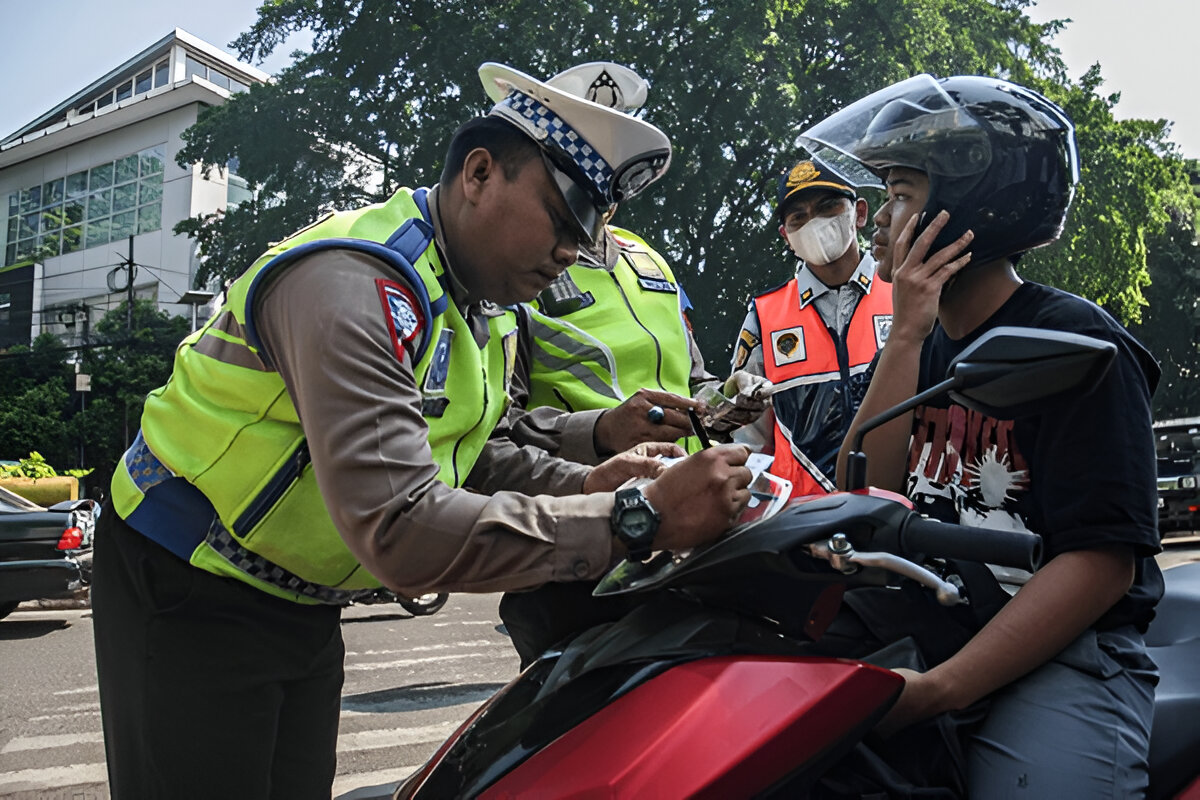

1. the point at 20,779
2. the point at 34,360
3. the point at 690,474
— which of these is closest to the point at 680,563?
the point at 690,474

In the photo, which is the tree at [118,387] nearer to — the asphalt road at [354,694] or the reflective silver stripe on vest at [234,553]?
the asphalt road at [354,694]

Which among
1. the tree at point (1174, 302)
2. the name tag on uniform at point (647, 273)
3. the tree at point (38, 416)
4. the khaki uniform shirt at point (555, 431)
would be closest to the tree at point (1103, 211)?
the tree at point (1174, 302)

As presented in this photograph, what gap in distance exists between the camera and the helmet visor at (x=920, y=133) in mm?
2068

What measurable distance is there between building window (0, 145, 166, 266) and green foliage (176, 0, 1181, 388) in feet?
84.3

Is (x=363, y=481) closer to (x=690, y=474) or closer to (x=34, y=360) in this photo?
(x=690, y=474)

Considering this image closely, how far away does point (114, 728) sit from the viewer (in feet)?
6.57

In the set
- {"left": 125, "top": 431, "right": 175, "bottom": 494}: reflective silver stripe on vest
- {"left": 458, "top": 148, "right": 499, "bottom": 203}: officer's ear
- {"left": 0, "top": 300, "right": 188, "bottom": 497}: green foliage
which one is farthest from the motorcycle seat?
{"left": 0, "top": 300, "right": 188, "bottom": 497}: green foliage

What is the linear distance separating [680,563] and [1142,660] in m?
0.85

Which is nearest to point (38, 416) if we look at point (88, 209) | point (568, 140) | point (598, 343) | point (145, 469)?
point (88, 209)

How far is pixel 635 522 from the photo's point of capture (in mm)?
1501

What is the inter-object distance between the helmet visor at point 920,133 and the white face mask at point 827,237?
1.70 meters

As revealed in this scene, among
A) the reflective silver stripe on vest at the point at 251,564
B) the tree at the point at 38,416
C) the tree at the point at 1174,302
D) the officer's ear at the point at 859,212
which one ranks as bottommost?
the tree at the point at 38,416

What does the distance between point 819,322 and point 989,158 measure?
1.93 m

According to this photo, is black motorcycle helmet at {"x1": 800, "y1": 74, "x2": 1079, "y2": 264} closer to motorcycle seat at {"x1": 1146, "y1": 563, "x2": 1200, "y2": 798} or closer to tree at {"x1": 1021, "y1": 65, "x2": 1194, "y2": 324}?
motorcycle seat at {"x1": 1146, "y1": 563, "x2": 1200, "y2": 798}
